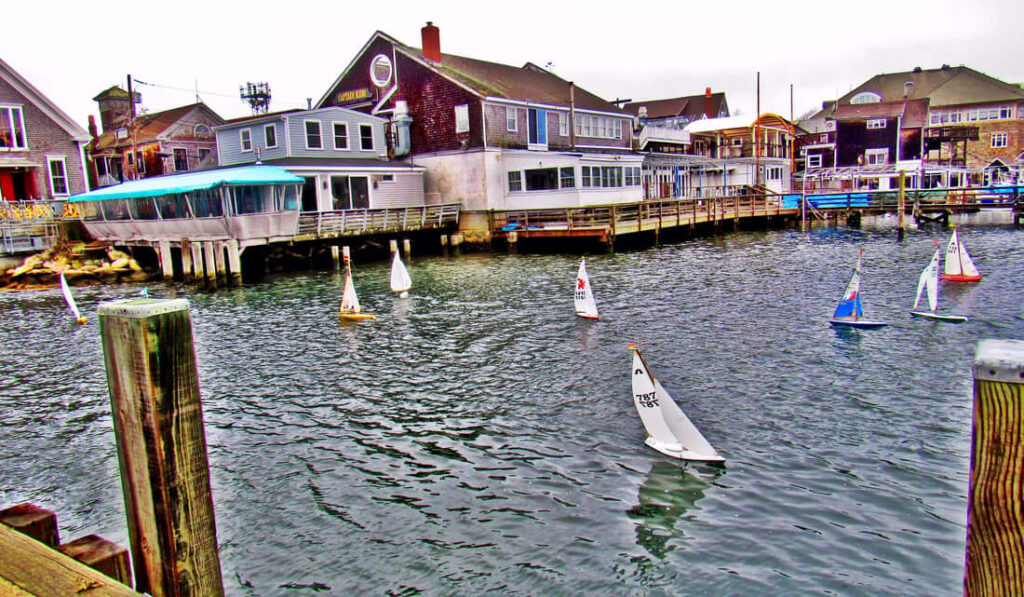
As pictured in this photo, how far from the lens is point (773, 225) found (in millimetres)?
54281

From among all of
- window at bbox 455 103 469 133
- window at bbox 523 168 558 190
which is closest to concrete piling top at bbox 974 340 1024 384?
window at bbox 523 168 558 190

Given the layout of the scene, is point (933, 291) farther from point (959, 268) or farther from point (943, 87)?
point (943, 87)

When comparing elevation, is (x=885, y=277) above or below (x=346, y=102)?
below

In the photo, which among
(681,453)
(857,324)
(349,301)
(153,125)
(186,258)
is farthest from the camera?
(153,125)

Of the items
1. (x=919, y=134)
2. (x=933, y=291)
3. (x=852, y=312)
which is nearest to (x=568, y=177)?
(x=933, y=291)

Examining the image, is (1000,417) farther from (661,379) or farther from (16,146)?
(16,146)

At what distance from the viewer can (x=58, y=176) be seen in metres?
38.8

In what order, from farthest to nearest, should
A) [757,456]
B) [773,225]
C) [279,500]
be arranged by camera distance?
[773,225]
[757,456]
[279,500]

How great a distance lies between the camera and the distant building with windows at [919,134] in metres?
77.3

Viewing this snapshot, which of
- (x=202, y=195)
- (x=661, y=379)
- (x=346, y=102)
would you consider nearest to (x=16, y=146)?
(x=202, y=195)

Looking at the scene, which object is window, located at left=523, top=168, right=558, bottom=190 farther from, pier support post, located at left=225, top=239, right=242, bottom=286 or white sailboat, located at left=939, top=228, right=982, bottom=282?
white sailboat, located at left=939, top=228, right=982, bottom=282

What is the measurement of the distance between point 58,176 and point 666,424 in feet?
136

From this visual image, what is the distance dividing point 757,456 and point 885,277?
19558 millimetres

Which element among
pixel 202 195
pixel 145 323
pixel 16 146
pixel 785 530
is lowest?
pixel 785 530
